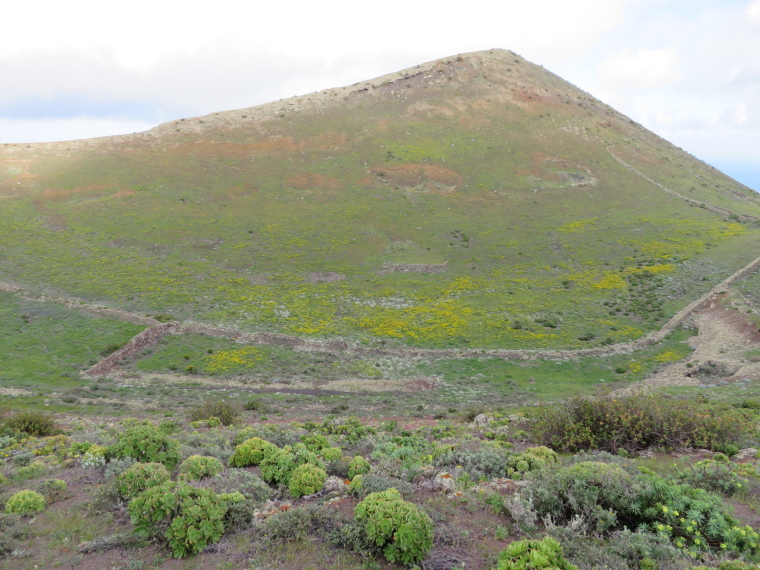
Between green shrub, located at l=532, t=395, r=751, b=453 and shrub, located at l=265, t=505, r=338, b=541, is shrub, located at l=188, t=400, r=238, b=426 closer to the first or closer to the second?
shrub, located at l=265, t=505, r=338, b=541

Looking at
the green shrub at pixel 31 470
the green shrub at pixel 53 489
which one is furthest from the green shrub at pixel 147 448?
the green shrub at pixel 31 470

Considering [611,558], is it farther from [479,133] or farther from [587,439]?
[479,133]

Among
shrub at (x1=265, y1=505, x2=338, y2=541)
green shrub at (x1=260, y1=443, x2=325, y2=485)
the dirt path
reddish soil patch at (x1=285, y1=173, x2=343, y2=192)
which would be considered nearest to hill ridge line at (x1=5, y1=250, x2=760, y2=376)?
the dirt path

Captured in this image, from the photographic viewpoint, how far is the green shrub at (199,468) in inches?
442

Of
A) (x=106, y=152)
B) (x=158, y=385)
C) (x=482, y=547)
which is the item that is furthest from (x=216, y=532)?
(x=106, y=152)

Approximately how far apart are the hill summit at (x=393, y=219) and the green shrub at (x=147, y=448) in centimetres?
2982

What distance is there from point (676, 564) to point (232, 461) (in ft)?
38.1

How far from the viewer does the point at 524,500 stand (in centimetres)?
973

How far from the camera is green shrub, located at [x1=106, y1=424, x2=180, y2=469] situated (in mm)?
12453

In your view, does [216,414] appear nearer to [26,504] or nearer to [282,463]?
[282,463]

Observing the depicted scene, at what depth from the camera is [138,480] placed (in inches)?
398

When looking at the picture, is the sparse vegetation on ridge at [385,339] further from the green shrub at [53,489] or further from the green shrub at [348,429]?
the green shrub at [348,429]

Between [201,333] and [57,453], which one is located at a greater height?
[57,453]

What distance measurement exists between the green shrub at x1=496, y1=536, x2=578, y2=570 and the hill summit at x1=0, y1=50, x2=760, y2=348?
116 feet
